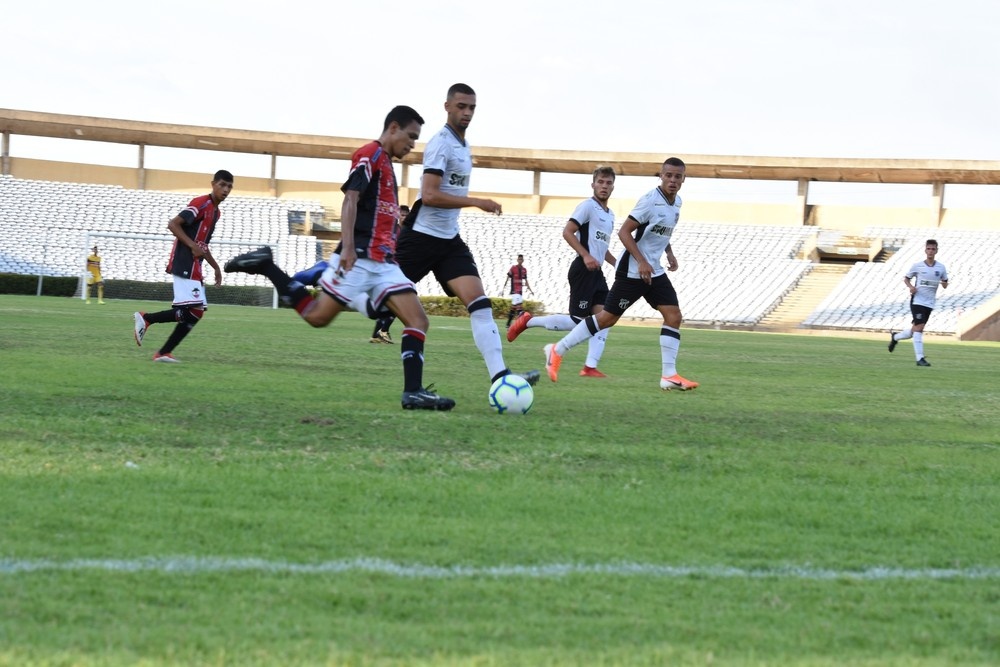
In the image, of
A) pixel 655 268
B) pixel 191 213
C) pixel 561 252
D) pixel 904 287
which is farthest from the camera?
pixel 561 252

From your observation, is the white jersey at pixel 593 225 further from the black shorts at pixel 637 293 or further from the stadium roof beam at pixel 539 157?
the stadium roof beam at pixel 539 157

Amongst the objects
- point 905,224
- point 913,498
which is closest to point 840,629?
point 913,498

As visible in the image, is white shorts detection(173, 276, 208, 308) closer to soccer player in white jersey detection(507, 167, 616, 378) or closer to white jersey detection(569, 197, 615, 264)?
soccer player in white jersey detection(507, 167, 616, 378)

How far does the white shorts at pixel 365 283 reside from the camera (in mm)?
7445

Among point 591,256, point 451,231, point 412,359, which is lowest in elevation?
point 412,359

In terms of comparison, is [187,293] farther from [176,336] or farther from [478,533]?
[478,533]

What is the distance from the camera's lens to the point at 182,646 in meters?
2.65

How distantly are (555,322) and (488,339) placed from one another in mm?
5517

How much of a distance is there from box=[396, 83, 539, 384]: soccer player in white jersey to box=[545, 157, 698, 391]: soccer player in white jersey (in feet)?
8.18

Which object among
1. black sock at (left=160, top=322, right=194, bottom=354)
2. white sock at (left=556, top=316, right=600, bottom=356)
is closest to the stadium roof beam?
white sock at (left=556, top=316, right=600, bottom=356)

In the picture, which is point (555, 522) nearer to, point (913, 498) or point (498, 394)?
point (913, 498)

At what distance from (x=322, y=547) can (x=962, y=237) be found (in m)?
54.2

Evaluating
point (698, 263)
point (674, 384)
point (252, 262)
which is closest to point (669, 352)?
point (674, 384)

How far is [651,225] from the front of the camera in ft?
35.2
